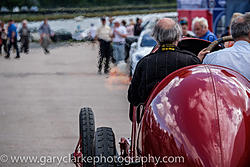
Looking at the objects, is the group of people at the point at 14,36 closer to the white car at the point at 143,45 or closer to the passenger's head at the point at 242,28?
the white car at the point at 143,45

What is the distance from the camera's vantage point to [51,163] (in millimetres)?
6000

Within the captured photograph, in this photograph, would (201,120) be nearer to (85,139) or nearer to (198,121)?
(198,121)

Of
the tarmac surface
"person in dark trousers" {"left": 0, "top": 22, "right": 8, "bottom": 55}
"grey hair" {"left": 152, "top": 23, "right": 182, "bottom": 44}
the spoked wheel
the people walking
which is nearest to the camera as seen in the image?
"grey hair" {"left": 152, "top": 23, "right": 182, "bottom": 44}

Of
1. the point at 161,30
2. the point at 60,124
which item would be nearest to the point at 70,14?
the point at 60,124

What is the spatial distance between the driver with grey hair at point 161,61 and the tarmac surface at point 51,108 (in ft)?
7.38

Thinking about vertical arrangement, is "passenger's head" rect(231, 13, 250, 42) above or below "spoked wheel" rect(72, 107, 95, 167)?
above

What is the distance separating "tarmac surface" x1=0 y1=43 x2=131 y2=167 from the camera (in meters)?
6.73

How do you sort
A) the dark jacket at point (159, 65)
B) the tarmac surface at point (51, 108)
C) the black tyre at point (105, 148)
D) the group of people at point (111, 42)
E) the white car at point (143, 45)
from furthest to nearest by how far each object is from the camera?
the group of people at point (111, 42)
the white car at point (143, 45)
the tarmac surface at point (51, 108)
the dark jacket at point (159, 65)
the black tyre at point (105, 148)

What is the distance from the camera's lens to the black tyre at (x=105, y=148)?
3723mm

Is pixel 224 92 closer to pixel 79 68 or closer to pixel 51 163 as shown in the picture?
pixel 51 163

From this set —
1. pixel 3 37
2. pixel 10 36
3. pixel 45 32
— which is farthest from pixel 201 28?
pixel 3 37

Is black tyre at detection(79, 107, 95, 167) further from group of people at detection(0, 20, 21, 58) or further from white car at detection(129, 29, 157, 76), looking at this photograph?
group of people at detection(0, 20, 21, 58)

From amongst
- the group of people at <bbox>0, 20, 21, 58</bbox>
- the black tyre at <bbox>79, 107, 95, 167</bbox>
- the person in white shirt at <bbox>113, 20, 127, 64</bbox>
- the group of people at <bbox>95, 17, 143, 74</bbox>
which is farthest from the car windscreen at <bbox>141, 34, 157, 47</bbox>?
the group of people at <bbox>0, 20, 21, 58</bbox>

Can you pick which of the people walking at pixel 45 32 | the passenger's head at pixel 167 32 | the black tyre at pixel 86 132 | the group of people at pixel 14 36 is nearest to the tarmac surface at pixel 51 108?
the black tyre at pixel 86 132
